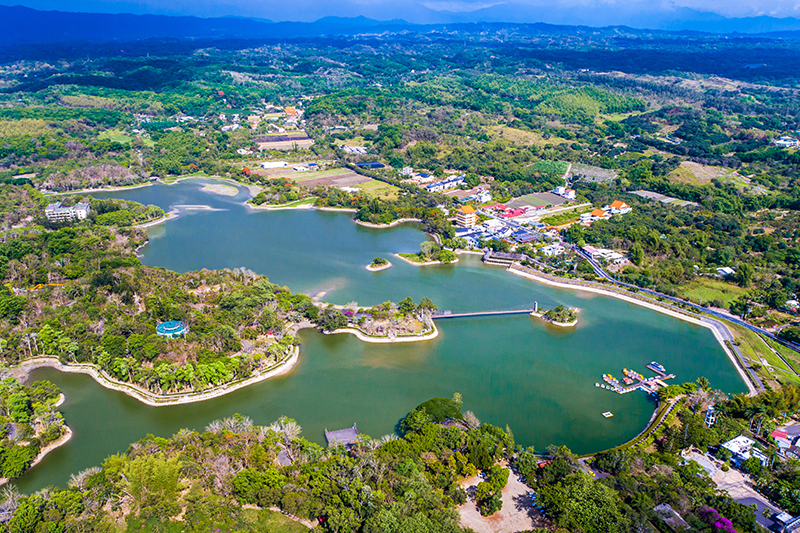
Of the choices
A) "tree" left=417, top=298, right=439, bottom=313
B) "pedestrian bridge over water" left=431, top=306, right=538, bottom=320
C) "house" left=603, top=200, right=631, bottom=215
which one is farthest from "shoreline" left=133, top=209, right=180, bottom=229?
"house" left=603, top=200, right=631, bottom=215

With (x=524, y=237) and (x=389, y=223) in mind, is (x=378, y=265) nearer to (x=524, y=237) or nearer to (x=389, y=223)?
Result: (x=389, y=223)

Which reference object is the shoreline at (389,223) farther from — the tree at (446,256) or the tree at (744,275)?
the tree at (744,275)

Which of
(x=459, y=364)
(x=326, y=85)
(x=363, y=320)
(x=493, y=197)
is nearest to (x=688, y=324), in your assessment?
(x=459, y=364)

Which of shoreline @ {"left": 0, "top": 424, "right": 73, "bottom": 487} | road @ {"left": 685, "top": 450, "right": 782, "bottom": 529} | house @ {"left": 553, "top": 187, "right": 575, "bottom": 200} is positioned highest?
house @ {"left": 553, "top": 187, "right": 575, "bottom": 200}

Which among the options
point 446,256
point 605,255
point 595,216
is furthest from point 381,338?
point 595,216

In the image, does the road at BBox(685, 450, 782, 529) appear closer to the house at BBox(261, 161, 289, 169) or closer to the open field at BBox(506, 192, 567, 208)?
the open field at BBox(506, 192, 567, 208)
